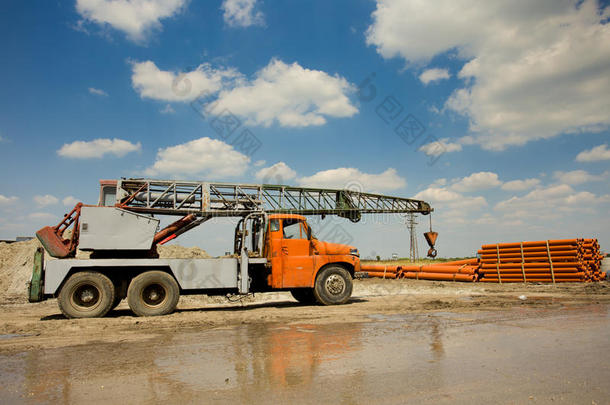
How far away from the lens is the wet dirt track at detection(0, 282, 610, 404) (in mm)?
4426

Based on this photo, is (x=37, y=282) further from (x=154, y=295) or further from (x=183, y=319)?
(x=183, y=319)

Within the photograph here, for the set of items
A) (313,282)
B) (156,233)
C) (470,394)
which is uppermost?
(156,233)

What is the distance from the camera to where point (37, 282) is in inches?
408

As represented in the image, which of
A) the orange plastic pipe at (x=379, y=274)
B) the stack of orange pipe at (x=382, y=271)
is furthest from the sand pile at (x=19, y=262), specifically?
the orange plastic pipe at (x=379, y=274)

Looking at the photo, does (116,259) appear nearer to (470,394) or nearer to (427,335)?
(427,335)

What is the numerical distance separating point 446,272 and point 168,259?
56.8 feet

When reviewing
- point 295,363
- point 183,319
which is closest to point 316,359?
point 295,363

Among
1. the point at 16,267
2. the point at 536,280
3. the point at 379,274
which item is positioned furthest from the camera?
the point at 379,274

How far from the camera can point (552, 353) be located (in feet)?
19.7

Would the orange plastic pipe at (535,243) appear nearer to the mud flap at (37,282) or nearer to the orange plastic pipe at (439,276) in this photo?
→ the orange plastic pipe at (439,276)

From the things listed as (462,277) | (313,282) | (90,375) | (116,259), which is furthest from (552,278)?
(90,375)

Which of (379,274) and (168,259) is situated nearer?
(168,259)

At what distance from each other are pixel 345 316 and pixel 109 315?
6706 millimetres

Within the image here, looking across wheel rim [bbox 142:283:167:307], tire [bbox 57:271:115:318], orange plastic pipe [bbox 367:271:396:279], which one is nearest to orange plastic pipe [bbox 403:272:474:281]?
orange plastic pipe [bbox 367:271:396:279]
